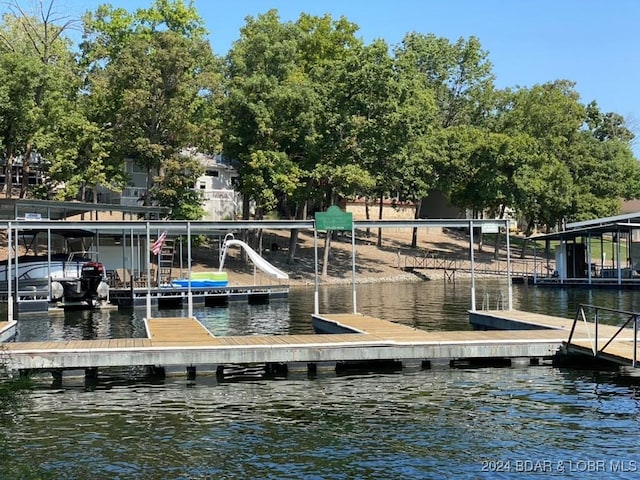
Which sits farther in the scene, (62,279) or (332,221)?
(62,279)

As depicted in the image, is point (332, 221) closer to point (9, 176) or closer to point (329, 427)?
point (329, 427)

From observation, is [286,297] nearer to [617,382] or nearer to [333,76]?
[333,76]

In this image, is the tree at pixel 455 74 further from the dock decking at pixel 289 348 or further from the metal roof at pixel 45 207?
the dock decking at pixel 289 348

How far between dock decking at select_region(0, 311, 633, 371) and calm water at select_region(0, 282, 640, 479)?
1.54ft

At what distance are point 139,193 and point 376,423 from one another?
50936mm

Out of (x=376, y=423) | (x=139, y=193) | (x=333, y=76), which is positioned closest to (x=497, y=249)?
(x=333, y=76)

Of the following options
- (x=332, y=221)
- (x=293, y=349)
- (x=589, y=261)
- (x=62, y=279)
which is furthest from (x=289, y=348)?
(x=589, y=261)

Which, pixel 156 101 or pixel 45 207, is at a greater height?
pixel 156 101

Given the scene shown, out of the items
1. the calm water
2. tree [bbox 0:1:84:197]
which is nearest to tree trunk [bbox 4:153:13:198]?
tree [bbox 0:1:84:197]

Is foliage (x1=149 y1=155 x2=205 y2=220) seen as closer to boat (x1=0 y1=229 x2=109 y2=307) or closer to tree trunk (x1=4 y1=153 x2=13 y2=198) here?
tree trunk (x1=4 y1=153 x2=13 y2=198)

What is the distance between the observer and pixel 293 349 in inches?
722

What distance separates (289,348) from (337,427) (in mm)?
4821

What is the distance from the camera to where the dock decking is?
17.5m

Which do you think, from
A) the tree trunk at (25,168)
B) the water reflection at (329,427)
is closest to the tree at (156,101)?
the tree trunk at (25,168)
